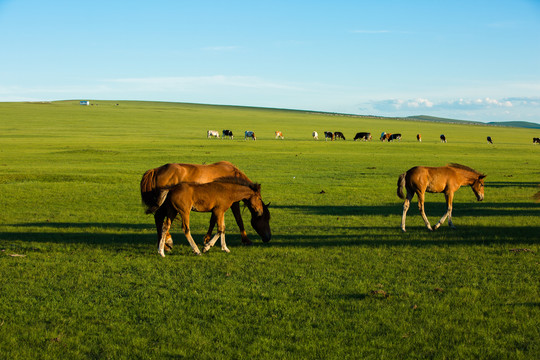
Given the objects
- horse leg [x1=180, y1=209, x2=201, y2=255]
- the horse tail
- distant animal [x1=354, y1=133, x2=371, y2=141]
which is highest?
A: distant animal [x1=354, y1=133, x2=371, y2=141]

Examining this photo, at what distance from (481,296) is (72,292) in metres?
6.44

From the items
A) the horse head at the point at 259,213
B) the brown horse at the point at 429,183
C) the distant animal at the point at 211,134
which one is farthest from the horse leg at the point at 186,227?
the distant animal at the point at 211,134

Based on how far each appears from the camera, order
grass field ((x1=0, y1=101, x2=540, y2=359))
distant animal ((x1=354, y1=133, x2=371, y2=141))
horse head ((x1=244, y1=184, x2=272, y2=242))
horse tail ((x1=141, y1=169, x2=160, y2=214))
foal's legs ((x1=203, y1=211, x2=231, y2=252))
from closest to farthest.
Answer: grass field ((x1=0, y1=101, x2=540, y2=359)) < foal's legs ((x1=203, y1=211, x2=231, y2=252)) < horse tail ((x1=141, y1=169, x2=160, y2=214)) < horse head ((x1=244, y1=184, x2=272, y2=242)) < distant animal ((x1=354, y1=133, x2=371, y2=141))

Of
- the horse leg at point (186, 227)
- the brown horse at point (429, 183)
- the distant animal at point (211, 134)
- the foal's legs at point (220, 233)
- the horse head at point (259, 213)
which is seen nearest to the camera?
the horse leg at point (186, 227)

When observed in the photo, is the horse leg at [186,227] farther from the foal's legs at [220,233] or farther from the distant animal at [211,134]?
the distant animal at [211,134]

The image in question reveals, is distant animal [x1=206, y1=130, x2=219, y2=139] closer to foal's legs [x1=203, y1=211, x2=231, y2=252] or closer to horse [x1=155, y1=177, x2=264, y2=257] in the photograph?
horse [x1=155, y1=177, x2=264, y2=257]

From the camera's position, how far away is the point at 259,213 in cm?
1148

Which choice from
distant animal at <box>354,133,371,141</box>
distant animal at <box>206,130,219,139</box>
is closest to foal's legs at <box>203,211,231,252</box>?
distant animal at <box>206,130,219,139</box>

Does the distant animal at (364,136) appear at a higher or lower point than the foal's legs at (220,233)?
higher

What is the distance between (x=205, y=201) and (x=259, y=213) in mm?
1494

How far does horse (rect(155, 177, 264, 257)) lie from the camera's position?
33.8 feet

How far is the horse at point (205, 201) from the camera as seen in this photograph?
10.3 meters

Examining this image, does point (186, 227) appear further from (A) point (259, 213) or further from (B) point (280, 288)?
(B) point (280, 288)

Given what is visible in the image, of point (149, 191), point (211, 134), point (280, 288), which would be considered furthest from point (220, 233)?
point (211, 134)
